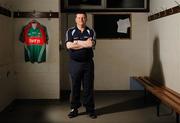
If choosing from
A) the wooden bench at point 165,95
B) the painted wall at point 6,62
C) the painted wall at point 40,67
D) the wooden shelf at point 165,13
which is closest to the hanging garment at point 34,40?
the painted wall at point 40,67

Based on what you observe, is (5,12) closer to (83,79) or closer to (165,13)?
(83,79)

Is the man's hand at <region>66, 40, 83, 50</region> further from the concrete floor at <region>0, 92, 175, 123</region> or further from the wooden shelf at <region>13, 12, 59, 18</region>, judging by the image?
the wooden shelf at <region>13, 12, 59, 18</region>

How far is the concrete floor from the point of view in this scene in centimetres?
459

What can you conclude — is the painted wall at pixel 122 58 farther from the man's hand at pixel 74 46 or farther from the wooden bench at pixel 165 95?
the man's hand at pixel 74 46

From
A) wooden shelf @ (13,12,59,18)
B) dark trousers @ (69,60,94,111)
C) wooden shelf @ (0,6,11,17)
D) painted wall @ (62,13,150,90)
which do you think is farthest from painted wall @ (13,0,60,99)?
dark trousers @ (69,60,94,111)

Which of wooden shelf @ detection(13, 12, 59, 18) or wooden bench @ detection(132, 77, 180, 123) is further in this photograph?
wooden shelf @ detection(13, 12, 59, 18)

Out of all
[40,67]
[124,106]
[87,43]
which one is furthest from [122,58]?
[87,43]

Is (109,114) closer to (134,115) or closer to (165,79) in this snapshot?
(134,115)

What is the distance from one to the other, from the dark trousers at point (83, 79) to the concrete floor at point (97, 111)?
0.69 ft

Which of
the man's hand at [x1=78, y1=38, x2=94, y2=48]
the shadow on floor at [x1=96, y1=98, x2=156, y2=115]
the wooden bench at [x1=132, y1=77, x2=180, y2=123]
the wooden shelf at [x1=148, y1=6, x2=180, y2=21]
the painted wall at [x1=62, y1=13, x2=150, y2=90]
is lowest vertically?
the shadow on floor at [x1=96, y1=98, x2=156, y2=115]

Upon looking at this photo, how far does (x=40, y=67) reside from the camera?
5809mm

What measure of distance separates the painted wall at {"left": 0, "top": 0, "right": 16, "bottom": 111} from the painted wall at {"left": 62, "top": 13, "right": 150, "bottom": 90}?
1340 mm

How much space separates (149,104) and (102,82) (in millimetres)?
1363

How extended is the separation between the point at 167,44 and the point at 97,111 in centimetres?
150
